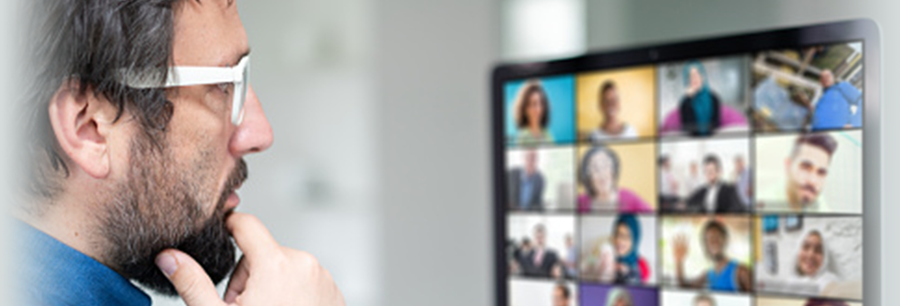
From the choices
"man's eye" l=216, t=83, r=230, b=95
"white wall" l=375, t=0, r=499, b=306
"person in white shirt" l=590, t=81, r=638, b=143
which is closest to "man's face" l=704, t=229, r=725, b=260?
"person in white shirt" l=590, t=81, r=638, b=143

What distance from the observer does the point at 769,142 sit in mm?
738

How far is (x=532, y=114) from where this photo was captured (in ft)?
2.85

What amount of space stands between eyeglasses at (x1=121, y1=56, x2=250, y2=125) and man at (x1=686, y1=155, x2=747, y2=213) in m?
0.45

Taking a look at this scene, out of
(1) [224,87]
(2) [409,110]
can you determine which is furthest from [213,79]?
(2) [409,110]

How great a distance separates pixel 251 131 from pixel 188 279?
10 cm

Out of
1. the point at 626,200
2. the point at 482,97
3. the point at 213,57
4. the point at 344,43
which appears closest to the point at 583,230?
the point at 626,200

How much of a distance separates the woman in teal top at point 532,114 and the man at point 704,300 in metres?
0.21

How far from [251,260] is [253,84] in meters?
0.12

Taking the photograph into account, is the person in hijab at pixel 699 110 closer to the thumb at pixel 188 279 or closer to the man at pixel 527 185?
the man at pixel 527 185

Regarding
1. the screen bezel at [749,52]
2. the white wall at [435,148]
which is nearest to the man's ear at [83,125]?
the white wall at [435,148]

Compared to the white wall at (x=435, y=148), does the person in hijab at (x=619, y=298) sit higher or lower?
lower

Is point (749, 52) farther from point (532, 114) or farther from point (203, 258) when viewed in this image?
point (203, 258)

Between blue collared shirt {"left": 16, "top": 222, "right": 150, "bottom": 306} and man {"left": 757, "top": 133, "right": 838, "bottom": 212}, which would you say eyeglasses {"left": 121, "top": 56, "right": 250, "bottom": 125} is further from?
man {"left": 757, "top": 133, "right": 838, "bottom": 212}

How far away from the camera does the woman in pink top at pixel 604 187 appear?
832 mm
